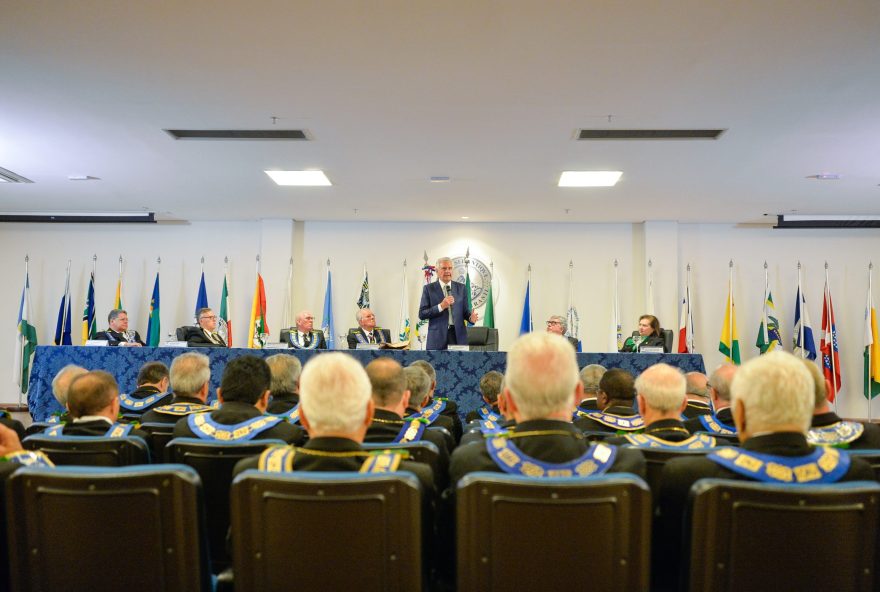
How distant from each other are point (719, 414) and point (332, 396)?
2198 millimetres

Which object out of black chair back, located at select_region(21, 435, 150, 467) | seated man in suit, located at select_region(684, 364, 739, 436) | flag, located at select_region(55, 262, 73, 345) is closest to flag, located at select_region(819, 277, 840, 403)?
seated man in suit, located at select_region(684, 364, 739, 436)

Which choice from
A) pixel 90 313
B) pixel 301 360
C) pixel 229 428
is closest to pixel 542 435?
pixel 229 428

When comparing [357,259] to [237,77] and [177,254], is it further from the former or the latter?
[237,77]

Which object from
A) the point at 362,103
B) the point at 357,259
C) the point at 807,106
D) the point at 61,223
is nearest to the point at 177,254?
the point at 61,223

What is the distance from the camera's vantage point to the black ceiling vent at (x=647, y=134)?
6.30 meters

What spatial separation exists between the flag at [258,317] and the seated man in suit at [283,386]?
6710 mm

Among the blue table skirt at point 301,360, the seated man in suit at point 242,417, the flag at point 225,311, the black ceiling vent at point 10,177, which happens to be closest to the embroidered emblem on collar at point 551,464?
the seated man in suit at point 242,417

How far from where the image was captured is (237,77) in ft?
16.9

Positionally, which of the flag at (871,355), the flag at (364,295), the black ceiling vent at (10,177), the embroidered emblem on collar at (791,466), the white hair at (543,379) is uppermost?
the black ceiling vent at (10,177)

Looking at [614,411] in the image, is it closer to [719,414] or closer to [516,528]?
[719,414]

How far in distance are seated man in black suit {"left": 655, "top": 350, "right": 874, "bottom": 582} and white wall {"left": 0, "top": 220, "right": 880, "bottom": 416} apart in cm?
899

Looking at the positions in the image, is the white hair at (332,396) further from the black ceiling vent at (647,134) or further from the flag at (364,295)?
the flag at (364,295)

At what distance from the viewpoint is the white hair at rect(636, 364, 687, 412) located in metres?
2.55

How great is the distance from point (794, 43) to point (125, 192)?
7893 mm
